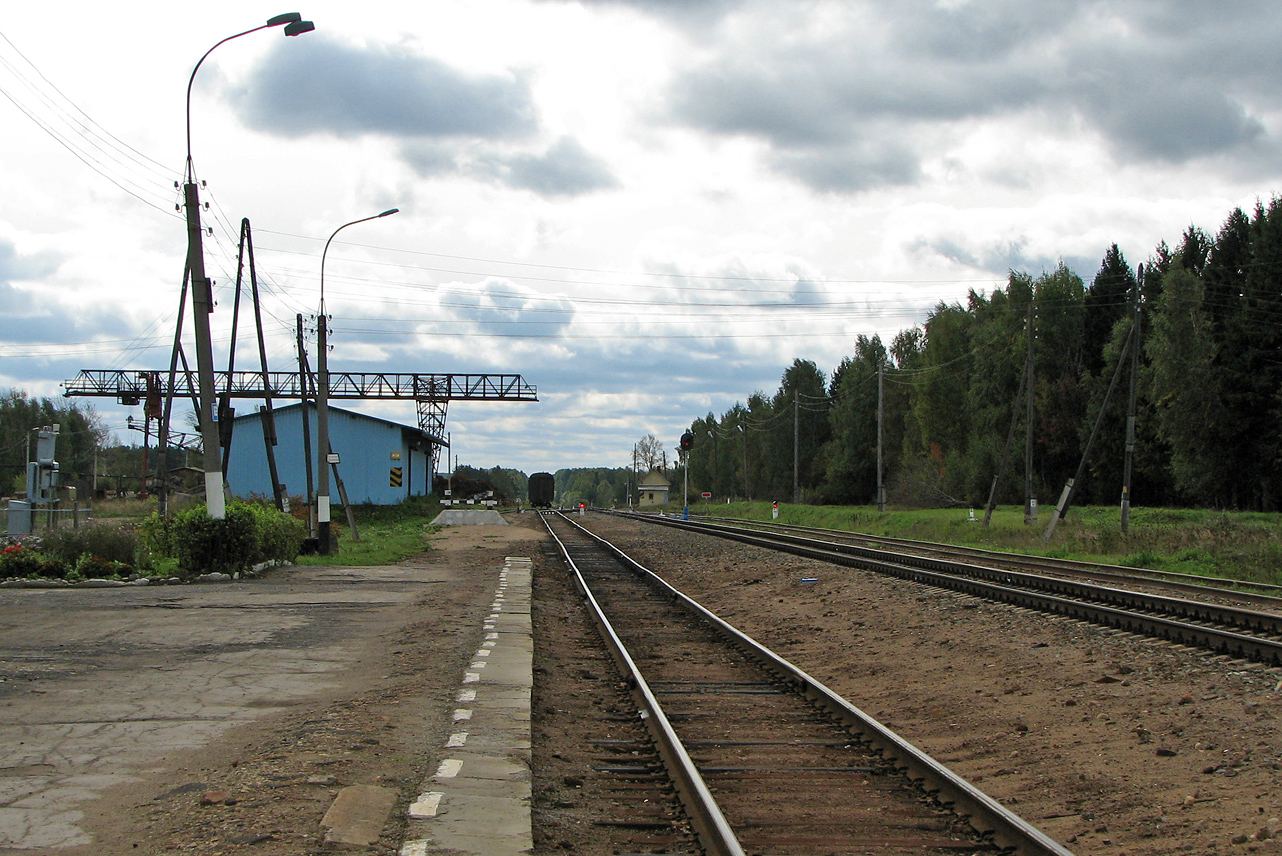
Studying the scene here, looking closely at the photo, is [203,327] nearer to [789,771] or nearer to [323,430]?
[323,430]

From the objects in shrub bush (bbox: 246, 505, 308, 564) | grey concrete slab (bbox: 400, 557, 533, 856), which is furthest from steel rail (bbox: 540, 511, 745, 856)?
shrub bush (bbox: 246, 505, 308, 564)

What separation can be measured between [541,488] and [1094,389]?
53402 millimetres

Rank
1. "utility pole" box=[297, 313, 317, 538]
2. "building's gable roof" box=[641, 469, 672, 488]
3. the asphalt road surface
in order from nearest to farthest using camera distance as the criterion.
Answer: the asphalt road surface
"utility pole" box=[297, 313, 317, 538]
"building's gable roof" box=[641, 469, 672, 488]

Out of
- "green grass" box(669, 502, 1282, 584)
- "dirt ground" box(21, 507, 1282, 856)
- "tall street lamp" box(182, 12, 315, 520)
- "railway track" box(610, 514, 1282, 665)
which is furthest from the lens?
"green grass" box(669, 502, 1282, 584)

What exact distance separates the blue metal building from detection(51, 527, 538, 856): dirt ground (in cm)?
5092

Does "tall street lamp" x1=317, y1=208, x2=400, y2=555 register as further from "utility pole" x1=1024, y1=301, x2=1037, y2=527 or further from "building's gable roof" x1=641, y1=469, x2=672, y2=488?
"building's gable roof" x1=641, y1=469, x2=672, y2=488

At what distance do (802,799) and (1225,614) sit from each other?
8.44 m

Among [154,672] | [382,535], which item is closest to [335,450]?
[382,535]

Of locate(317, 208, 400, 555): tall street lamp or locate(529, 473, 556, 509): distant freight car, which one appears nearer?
locate(317, 208, 400, 555): tall street lamp

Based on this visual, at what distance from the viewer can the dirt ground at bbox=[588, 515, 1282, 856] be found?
5.79 m

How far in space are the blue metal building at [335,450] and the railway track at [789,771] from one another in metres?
50.9

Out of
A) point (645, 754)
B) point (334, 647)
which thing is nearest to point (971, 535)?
point (334, 647)

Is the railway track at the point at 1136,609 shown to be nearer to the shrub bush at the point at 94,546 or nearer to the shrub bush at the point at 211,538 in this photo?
the shrub bush at the point at 211,538

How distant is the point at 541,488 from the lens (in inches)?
3947
